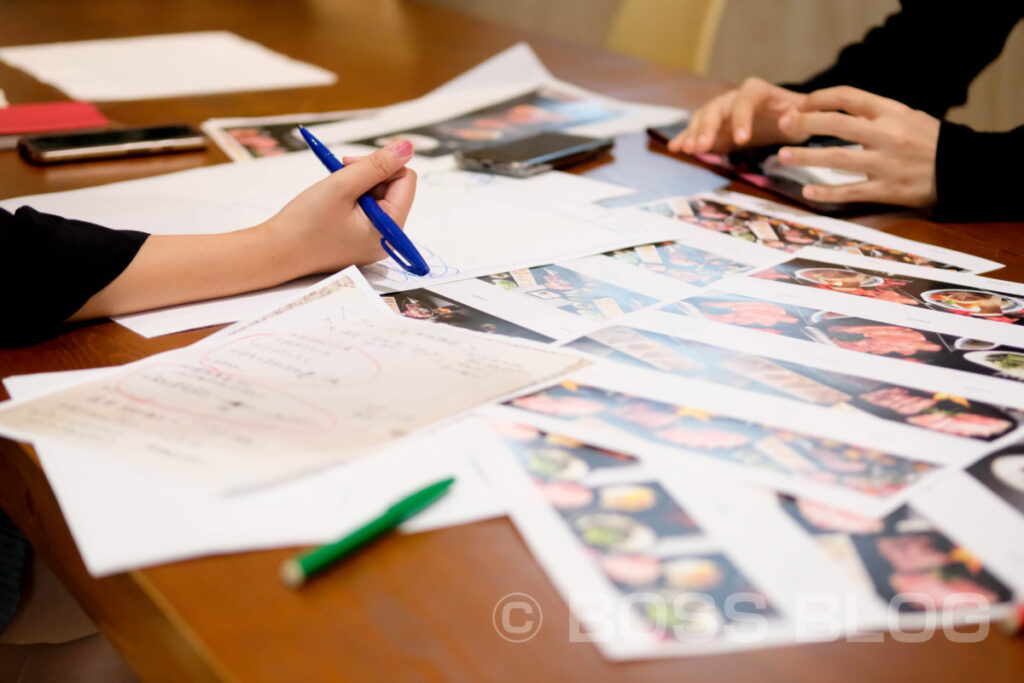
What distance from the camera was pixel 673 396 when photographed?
0.50m

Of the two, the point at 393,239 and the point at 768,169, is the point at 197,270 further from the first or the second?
the point at 768,169

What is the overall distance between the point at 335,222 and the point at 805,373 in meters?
0.36

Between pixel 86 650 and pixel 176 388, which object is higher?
pixel 176 388

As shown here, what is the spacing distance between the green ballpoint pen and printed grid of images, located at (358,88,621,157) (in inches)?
25.4

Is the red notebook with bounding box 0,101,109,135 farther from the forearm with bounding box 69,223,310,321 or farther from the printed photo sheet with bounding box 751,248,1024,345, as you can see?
the printed photo sheet with bounding box 751,248,1024,345

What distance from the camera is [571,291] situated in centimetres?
66

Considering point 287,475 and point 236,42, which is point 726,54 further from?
point 287,475

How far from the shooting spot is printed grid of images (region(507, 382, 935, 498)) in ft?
1.42

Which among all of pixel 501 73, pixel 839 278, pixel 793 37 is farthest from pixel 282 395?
pixel 793 37

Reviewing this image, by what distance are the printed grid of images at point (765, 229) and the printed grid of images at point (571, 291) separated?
188 mm

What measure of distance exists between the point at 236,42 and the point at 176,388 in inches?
47.7

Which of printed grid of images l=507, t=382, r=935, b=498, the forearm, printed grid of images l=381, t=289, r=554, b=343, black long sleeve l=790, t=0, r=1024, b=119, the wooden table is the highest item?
black long sleeve l=790, t=0, r=1024, b=119

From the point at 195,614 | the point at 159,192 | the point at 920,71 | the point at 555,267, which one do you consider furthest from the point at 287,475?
the point at 920,71

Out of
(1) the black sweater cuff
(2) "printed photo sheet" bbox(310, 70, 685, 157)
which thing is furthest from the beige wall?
(1) the black sweater cuff
